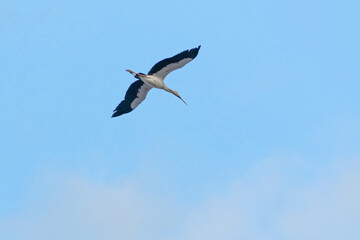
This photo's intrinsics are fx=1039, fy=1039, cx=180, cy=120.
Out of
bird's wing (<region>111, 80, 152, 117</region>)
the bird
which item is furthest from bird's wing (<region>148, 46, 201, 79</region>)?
bird's wing (<region>111, 80, 152, 117</region>)

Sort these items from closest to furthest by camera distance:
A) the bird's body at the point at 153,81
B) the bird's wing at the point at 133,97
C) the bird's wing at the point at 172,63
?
the bird's wing at the point at 172,63
the bird's body at the point at 153,81
the bird's wing at the point at 133,97

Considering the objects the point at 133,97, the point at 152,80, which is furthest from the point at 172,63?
the point at 133,97

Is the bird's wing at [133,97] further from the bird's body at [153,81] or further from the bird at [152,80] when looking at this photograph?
the bird's body at [153,81]

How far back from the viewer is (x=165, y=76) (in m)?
70.3

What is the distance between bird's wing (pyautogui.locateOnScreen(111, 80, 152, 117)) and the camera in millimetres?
71375

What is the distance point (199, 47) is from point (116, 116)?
7.99 meters

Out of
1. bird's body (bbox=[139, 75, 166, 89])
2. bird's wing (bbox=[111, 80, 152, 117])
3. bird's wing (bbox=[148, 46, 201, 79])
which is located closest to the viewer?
bird's wing (bbox=[148, 46, 201, 79])

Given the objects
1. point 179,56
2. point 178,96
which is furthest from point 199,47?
point 178,96

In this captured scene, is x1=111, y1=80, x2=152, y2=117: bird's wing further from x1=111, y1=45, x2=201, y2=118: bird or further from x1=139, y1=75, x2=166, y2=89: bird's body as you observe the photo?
x1=139, y1=75, x2=166, y2=89: bird's body

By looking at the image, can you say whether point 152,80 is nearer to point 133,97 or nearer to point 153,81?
point 153,81

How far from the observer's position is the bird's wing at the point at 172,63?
68.1 m

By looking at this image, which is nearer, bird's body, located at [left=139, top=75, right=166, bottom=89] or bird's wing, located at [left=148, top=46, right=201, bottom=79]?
bird's wing, located at [left=148, top=46, right=201, bottom=79]

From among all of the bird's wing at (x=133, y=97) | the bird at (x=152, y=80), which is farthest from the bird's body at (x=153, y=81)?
the bird's wing at (x=133, y=97)

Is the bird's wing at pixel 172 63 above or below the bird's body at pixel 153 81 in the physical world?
above
